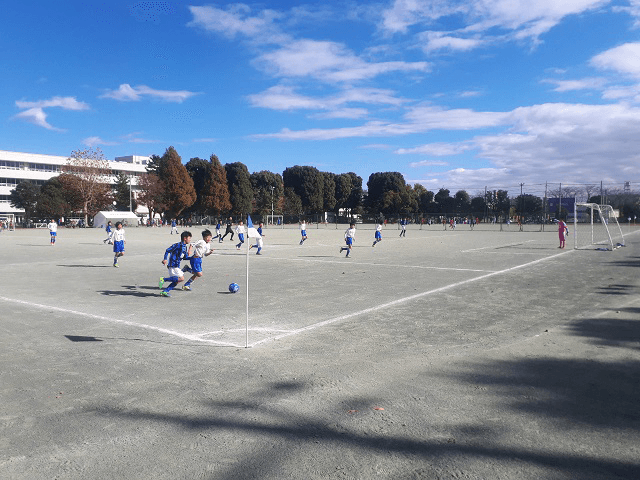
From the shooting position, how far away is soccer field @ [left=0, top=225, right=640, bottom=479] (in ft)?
11.1

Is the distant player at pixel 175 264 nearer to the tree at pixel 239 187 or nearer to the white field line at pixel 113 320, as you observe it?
the white field line at pixel 113 320

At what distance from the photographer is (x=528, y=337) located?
22.1 feet

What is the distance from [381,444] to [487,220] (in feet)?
235

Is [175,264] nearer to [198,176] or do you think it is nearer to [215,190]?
[215,190]

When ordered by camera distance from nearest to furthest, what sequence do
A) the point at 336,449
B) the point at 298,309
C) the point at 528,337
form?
1. the point at 336,449
2. the point at 528,337
3. the point at 298,309

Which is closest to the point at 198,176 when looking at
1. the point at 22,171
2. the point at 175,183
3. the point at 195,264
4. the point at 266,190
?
the point at 175,183

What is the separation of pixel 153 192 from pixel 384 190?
49.4m

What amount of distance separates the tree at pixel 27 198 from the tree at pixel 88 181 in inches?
293

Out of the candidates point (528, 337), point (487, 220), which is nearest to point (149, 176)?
point (487, 220)

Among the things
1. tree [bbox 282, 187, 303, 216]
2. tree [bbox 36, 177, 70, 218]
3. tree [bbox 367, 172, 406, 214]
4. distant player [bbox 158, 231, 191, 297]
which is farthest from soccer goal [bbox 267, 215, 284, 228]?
distant player [bbox 158, 231, 191, 297]

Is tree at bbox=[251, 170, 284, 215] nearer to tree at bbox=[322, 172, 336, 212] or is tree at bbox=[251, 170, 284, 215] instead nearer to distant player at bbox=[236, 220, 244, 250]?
tree at bbox=[322, 172, 336, 212]

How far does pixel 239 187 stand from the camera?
89.6 meters

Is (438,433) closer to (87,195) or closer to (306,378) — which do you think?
(306,378)

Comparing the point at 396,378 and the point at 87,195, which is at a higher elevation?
the point at 87,195
